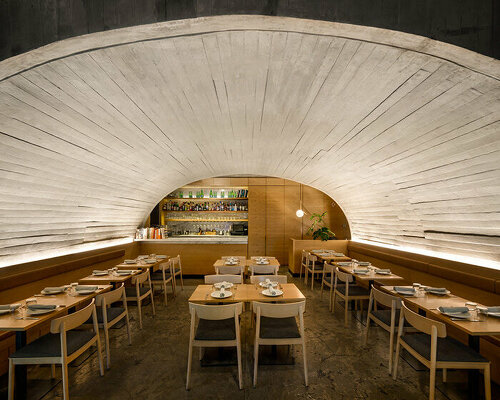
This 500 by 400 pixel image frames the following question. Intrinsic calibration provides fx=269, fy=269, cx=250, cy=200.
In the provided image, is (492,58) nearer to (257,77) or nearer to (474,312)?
(257,77)

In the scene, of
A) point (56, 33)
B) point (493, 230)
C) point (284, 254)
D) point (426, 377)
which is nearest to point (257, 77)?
point (56, 33)

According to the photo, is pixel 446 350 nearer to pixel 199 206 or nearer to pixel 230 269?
pixel 230 269

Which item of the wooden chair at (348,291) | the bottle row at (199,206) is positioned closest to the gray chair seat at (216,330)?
the wooden chair at (348,291)

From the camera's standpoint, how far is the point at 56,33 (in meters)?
1.83

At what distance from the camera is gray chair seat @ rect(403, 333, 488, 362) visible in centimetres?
238

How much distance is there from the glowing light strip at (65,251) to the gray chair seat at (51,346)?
154cm

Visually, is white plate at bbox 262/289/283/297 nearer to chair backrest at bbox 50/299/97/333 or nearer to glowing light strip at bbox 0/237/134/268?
chair backrest at bbox 50/299/97/333

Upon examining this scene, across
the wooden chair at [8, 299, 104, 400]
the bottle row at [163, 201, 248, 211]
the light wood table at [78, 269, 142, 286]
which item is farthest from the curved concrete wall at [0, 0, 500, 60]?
the bottle row at [163, 201, 248, 211]

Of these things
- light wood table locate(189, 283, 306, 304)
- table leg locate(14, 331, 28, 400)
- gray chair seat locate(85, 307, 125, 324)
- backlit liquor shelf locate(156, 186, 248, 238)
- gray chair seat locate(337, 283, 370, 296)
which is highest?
backlit liquor shelf locate(156, 186, 248, 238)

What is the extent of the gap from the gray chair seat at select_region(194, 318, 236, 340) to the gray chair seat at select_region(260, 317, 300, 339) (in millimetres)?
347

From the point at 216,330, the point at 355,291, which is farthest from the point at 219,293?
the point at 355,291

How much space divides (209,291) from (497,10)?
3.65 metres

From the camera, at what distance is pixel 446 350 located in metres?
2.52

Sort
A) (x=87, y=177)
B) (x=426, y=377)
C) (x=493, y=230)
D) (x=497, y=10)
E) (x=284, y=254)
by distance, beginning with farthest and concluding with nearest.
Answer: (x=284, y=254)
(x=87, y=177)
(x=493, y=230)
(x=426, y=377)
(x=497, y=10)
